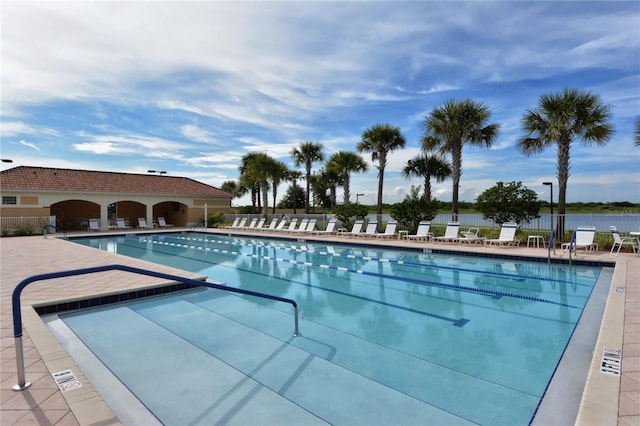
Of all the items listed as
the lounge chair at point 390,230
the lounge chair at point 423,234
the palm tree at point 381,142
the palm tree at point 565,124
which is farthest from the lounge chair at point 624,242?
the palm tree at point 381,142

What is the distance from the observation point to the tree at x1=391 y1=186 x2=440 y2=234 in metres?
16.3

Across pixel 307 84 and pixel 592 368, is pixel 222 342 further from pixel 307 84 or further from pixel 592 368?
pixel 307 84

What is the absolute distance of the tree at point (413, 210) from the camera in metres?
16.3

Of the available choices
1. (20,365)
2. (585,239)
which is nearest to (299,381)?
(20,365)

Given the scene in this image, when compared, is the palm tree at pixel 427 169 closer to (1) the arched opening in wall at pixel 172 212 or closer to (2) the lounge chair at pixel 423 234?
(2) the lounge chair at pixel 423 234

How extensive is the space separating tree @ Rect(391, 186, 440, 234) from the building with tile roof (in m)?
16.5

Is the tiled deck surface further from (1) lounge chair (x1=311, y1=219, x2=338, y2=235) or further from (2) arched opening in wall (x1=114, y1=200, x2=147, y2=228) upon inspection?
(2) arched opening in wall (x1=114, y1=200, x2=147, y2=228)

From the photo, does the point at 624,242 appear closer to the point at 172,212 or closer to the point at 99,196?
the point at 99,196

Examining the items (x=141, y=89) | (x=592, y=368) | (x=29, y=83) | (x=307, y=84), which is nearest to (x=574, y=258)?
(x=592, y=368)

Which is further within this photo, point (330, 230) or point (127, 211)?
point (127, 211)

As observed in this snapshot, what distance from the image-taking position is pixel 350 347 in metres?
4.44

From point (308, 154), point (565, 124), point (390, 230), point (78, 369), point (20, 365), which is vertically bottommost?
point (78, 369)

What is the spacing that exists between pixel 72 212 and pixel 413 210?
24.1 m

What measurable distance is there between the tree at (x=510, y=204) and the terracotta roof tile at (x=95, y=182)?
796 inches
